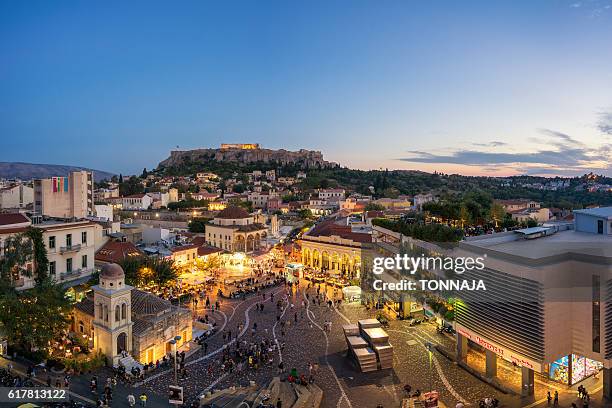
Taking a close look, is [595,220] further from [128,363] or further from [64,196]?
[64,196]

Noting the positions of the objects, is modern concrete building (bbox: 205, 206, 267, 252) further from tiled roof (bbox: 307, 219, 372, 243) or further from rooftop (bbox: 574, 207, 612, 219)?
rooftop (bbox: 574, 207, 612, 219)

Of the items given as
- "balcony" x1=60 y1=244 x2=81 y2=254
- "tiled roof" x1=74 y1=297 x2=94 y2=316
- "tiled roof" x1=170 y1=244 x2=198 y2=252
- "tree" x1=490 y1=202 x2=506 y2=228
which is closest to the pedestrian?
"tiled roof" x1=74 y1=297 x2=94 y2=316

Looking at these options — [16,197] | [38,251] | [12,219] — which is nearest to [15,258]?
[38,251]

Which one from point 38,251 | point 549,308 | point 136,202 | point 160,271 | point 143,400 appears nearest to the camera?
point 549,308

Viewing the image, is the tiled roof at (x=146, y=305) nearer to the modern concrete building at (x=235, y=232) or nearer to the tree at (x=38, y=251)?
the tree at (x=38, y=251)

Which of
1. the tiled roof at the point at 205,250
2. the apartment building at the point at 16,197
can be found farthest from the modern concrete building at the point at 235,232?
the apartment building at the point at 16,197
